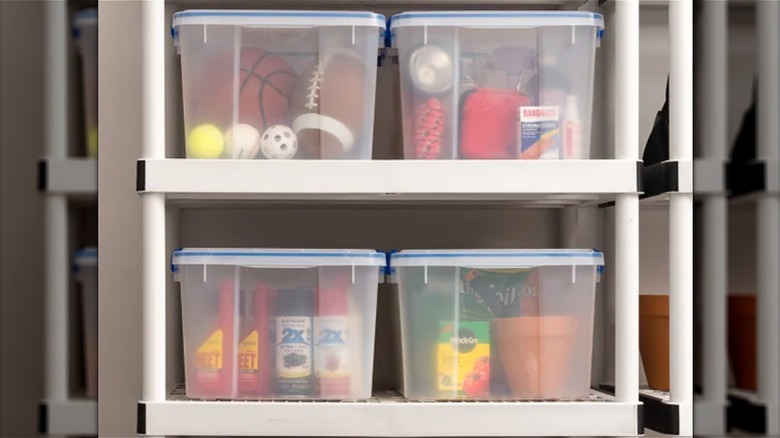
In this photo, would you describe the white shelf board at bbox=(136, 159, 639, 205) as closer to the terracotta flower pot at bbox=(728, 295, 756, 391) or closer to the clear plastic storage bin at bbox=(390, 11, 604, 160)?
the clear plastic storage bin at bbox=(390, 11, 604, 160)

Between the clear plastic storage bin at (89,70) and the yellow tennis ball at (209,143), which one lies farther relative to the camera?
the clear plastic storage bin at (89,70)

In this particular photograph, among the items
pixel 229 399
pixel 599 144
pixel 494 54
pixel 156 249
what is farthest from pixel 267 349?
pixel 599 144

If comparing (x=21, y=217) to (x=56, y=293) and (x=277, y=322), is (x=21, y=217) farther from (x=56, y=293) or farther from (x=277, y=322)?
(x=277, y=322)

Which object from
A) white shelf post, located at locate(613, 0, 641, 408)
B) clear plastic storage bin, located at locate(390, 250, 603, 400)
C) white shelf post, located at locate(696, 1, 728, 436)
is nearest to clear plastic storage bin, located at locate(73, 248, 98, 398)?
clear plastic storage bin, located at locate(390, 250, 603, 400)

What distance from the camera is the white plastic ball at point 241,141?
113 centimetres

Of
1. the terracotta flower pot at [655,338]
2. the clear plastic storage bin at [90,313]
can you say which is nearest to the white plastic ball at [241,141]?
the clear plastic storage bin at [90,313]

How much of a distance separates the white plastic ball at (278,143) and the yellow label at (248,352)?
231 millimetres

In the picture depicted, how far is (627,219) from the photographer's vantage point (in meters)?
1.11

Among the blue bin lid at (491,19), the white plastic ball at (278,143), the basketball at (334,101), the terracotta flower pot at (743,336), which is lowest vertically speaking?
the terracotta flower pot at (743,336)

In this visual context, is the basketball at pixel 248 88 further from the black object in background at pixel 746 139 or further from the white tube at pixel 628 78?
the black object in background at pixel 746 139

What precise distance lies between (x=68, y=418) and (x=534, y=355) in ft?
2.09

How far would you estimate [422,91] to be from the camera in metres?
1.14

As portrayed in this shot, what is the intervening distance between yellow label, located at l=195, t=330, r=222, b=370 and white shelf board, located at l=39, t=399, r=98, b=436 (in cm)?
21

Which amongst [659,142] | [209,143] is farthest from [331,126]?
[659,142]
